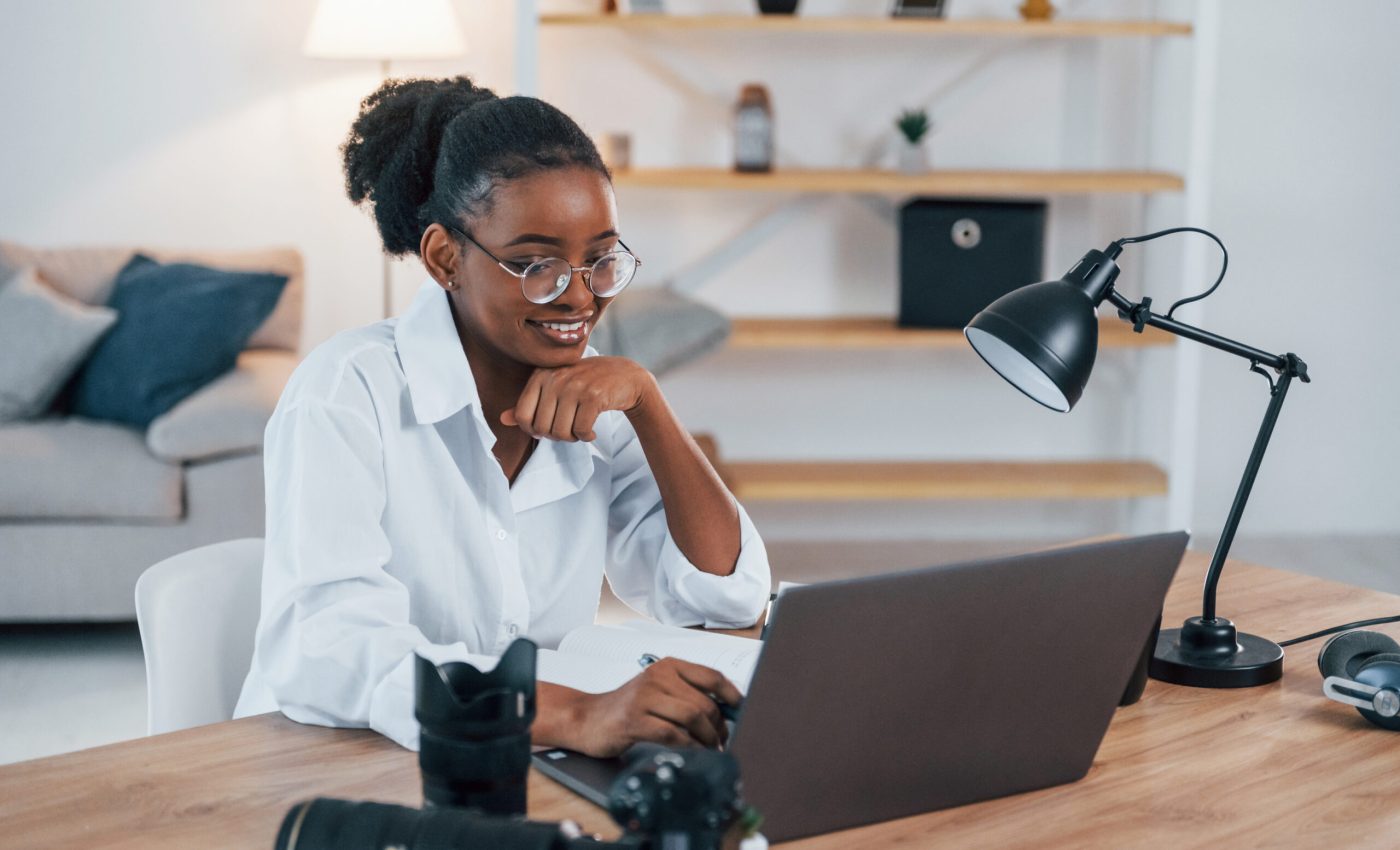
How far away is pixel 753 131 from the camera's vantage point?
3568mm

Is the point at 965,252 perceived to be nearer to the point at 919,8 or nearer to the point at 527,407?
the point at 919,8

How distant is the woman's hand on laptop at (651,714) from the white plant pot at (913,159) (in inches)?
107

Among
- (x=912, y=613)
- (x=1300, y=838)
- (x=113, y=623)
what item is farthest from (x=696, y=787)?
(x=113, y=623)

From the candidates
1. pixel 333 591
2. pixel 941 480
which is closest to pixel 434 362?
pixel 333 591

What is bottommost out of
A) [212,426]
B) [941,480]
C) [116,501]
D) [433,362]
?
[941,480]

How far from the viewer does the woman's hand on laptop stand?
39.3 inches

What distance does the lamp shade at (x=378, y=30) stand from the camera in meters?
3.56

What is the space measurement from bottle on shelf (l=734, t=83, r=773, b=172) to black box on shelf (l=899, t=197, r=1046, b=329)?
36 centimetres

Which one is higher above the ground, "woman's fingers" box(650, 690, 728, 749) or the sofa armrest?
"woman's fingers" box(650, 690, 728, 749)

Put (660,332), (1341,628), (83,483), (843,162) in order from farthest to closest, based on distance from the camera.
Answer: (843,162) → (660,332) → (83,483) → (1341,628)

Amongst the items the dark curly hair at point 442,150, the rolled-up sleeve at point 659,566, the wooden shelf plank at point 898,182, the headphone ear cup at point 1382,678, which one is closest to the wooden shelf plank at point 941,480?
the wooden shelf plank at point 898,182

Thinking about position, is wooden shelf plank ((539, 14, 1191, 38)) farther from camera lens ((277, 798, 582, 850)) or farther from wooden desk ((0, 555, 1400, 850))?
camera lens ((277, 798, 582, 850))

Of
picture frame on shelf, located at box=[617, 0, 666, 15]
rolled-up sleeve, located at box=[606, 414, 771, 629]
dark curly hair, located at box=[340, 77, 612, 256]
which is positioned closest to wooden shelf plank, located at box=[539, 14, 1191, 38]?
picture frame on shelf, located at box=[617, 0, 666, 15]

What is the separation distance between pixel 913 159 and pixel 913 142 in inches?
1.6
